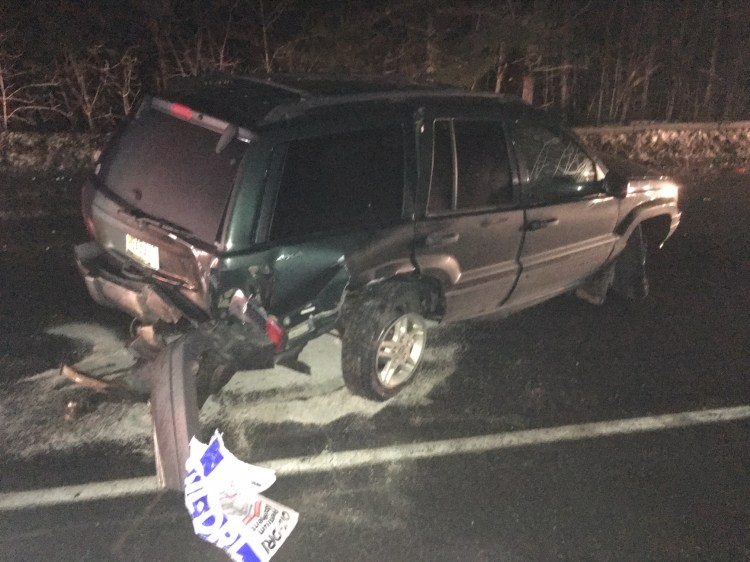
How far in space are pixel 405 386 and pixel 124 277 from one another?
6.05 ft

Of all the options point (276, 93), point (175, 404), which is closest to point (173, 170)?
point (276, 93)

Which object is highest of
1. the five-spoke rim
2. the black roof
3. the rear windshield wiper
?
the black roof

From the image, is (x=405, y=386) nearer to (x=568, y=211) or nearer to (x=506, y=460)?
(x=506, y=460)

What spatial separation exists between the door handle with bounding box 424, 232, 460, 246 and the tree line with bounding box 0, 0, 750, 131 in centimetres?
584

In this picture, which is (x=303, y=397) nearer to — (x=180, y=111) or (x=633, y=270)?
(x=180, y=111)

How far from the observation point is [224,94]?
407 centimetres

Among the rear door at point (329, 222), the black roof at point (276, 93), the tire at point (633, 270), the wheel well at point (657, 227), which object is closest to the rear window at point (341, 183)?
the rear door at point (329, 222)

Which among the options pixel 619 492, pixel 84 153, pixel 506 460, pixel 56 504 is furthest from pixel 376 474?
pixel 84 153

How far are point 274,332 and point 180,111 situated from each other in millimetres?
1315

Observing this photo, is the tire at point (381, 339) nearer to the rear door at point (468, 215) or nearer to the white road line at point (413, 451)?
the rear door at point (468, 215)

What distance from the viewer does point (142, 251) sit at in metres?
3.95

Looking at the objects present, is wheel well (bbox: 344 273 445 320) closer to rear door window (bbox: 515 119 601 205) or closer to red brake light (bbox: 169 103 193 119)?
rear door window (bbox: 515 119 601 205)

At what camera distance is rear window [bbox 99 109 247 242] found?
3.63 meters

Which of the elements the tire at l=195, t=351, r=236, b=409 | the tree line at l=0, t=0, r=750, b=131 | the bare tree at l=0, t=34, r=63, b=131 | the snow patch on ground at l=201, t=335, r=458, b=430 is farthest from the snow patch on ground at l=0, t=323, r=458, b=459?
the bare tree at l=0, t=34, r=63, b=131
